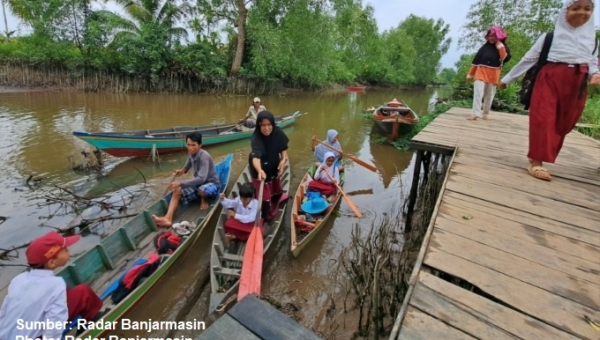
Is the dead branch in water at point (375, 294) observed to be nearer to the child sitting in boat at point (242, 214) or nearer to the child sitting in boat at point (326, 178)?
Answer: the child sitting in boat at point (242, 214)

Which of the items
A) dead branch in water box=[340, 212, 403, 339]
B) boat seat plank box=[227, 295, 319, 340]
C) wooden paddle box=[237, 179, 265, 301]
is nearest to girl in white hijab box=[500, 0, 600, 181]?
dead branch in water box=[340, 212, 403, 339]

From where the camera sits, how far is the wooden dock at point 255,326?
1226 millimetres

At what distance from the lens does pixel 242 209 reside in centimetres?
449

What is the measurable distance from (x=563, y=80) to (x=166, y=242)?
4.76 m

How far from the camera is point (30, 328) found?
2240mm

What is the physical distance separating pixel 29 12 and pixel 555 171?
25133 millimetres

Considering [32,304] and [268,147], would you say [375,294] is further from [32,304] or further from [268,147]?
[268,147]

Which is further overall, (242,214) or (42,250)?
(242,214)

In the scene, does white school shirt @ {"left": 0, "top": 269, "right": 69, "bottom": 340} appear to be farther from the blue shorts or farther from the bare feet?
the blue shorts

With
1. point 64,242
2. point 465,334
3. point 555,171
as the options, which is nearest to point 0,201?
point 64,242

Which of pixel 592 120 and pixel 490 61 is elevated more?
pixel 490 61

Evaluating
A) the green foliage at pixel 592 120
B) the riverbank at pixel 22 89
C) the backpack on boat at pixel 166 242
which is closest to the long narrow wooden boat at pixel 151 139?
the backpack on boat at pixel 166 242

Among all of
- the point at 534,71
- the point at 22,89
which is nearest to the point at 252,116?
the point at 534,71

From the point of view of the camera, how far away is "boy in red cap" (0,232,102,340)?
2217mm
